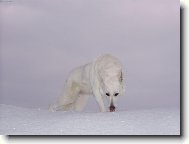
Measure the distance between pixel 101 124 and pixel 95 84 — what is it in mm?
1972

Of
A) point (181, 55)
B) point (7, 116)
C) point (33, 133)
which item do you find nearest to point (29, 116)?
point (7, 116)

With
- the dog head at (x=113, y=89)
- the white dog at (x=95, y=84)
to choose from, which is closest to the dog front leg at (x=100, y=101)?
the white dog at (x=95, y=84)

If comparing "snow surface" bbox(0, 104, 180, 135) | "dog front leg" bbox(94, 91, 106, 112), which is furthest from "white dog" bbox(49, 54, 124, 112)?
"snow surface" bbox(0, 104, 180, 135)

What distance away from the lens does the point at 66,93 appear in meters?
7.81

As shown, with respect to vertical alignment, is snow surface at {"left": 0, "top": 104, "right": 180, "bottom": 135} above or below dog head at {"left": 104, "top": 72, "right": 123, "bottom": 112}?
below

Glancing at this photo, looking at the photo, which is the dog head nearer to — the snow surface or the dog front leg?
the dog front leg

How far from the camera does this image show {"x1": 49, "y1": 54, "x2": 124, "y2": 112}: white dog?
20.3ft

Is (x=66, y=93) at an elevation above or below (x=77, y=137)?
above

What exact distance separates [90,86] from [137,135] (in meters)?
3.13

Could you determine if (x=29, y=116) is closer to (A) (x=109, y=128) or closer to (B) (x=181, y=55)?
(A) (x=109, y=128)

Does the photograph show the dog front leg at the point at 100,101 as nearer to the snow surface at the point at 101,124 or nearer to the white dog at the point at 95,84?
the white dog at the point at 95,84

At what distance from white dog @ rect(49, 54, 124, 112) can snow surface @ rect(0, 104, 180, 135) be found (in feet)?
2.53

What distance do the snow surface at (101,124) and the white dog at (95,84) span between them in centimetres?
77

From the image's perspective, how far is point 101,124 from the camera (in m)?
4.83
